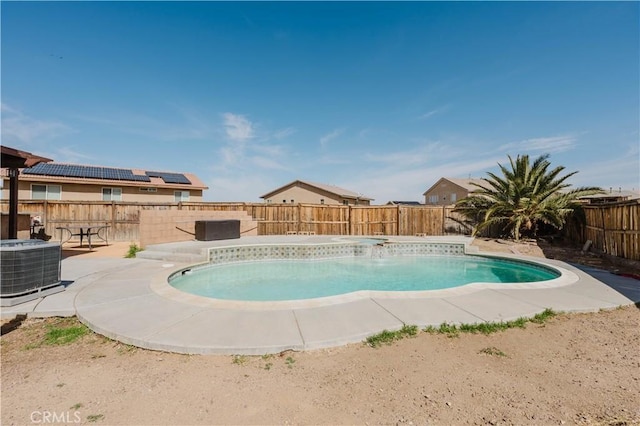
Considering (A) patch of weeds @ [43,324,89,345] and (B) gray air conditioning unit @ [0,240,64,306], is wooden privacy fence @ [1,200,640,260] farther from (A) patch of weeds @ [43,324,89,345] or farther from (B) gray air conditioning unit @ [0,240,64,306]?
(A) patch of weeds @ [43,324,89,345]

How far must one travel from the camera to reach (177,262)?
8.80 m

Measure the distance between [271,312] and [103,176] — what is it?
20.2 meters

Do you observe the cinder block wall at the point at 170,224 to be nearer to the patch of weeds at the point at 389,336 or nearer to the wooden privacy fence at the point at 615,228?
the patch of weeds at the point at 389,336

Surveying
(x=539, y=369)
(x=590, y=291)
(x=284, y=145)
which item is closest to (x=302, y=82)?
(x=284, y=145)

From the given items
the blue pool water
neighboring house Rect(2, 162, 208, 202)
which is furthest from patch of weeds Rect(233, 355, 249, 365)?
neighboring house Rect(2, 162, 208, 202)

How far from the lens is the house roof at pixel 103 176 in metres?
16.8

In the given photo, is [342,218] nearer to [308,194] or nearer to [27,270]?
[308,194]

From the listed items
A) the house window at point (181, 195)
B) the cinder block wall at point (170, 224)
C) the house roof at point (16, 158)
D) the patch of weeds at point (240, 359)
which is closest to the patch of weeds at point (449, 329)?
the patch of weeds at point (240, 359)

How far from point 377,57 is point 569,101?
8784 millimetres

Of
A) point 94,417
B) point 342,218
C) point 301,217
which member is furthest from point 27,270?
point 342,218

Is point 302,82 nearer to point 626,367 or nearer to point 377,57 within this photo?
point 377,57

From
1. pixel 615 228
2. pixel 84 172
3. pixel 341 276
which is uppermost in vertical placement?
pixel 84 172

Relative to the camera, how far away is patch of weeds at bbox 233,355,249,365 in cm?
290

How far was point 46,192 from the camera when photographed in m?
16.7
